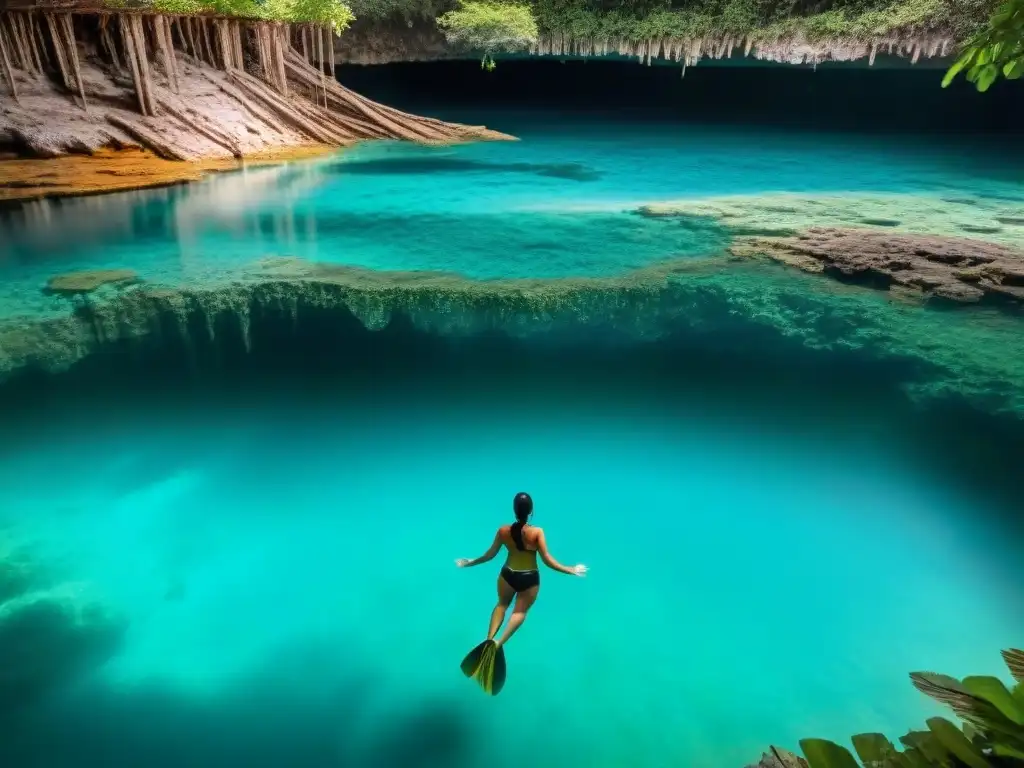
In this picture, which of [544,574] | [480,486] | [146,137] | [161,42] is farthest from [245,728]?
[161,42]

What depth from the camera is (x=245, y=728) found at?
3.87 meters

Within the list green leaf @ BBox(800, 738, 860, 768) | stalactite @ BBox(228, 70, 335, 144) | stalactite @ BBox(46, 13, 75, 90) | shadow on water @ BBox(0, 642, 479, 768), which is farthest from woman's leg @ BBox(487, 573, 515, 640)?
stalactite @ BBox(228, 70, 335, 144)

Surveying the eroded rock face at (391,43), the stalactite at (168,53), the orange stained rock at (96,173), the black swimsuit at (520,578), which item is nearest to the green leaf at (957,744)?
the black swimsuit at (520,578)

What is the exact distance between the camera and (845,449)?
21.4 ft

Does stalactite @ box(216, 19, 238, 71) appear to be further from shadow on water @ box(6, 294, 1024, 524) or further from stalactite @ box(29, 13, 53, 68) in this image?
shadow on water @ box(6, 294, 1024, 524)

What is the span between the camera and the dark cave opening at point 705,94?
27.3m

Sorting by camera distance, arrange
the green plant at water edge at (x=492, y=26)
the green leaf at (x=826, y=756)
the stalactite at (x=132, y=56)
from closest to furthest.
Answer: the green leaf at (x=826, y=756) → the stalactite at (x=132, y=56) → the green plant at water edge at (x=492, y=26)

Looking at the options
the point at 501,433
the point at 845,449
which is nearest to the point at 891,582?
the point at 845,449

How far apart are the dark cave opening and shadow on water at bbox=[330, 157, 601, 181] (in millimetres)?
10189

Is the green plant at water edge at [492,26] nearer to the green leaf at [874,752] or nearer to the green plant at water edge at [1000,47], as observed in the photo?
the green plant at water edge at [1000,47]

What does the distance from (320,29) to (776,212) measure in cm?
1461

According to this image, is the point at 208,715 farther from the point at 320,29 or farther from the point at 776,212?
the point at 320,29

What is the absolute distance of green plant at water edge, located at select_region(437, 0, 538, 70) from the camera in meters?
21.7

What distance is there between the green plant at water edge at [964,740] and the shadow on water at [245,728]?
9.27 feet
